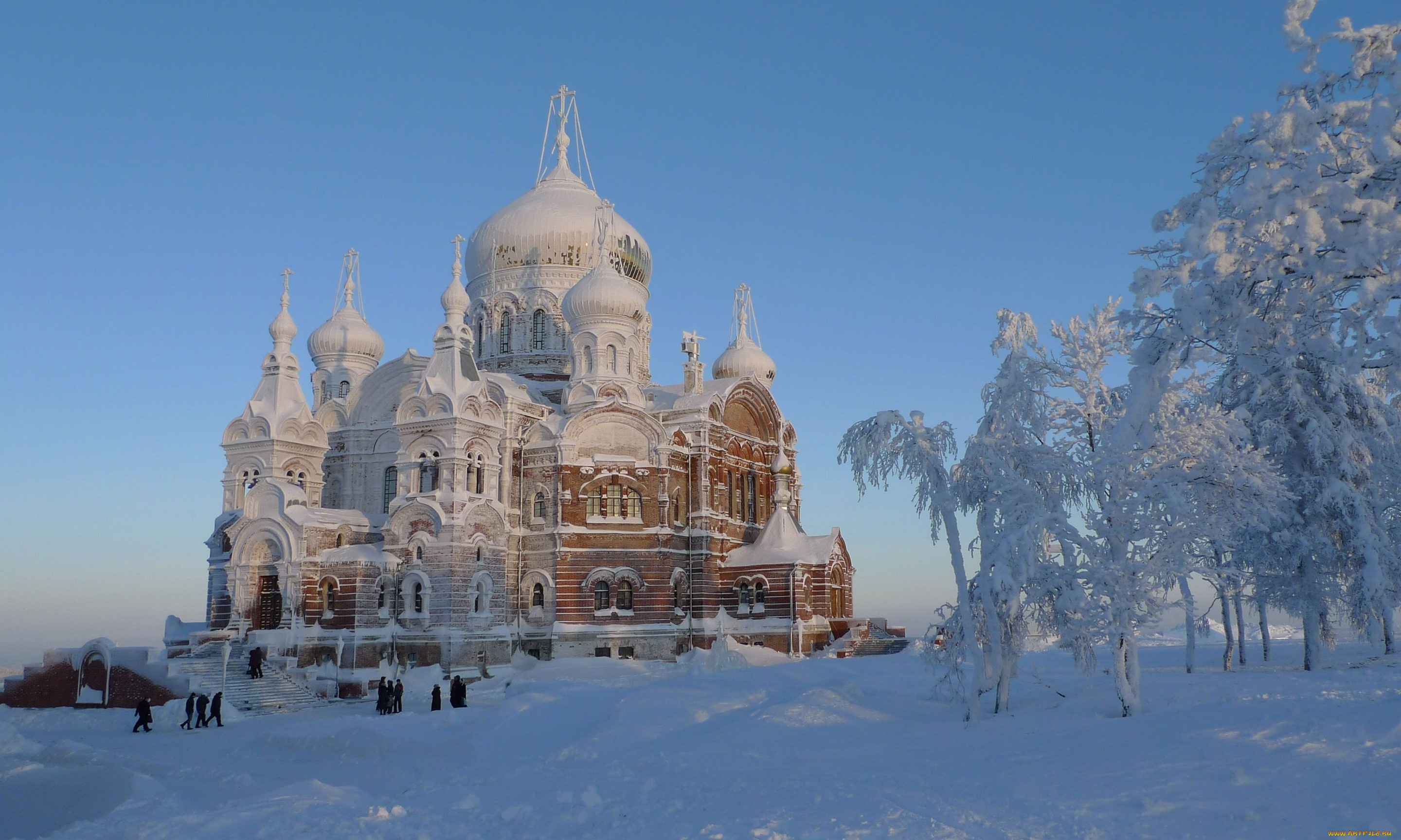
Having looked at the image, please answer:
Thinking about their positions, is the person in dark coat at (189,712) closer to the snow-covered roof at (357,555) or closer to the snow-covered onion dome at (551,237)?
the snow-covered roof at (357,555)

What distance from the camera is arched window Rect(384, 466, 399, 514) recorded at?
122ft

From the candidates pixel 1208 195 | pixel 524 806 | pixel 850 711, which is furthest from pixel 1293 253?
pixel 850 711

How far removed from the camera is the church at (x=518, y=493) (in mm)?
31828

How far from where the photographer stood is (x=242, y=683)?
27297 millimetres

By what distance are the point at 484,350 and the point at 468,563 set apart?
12033mm

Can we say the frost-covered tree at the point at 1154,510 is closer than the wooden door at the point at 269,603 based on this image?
Yes

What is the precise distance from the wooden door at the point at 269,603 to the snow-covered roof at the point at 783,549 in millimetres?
14887

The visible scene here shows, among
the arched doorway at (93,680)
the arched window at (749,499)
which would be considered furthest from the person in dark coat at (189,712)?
the arched window at (749,499)

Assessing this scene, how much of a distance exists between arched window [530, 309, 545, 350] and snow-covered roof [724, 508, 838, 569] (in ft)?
37.3

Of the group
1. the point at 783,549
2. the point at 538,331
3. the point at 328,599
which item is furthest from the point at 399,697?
the point at 538,331

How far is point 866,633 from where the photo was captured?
1455 inches

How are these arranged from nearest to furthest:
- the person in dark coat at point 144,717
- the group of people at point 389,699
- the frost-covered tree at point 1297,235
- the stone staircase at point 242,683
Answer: the frost-covered tree at point 1297,235 → the person in dark coat at point 144,717 → the group of people at point 389,699 → the stone staircase at point 242,683

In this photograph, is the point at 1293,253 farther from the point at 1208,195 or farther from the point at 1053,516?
the point at 1053,516

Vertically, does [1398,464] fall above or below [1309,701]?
above
